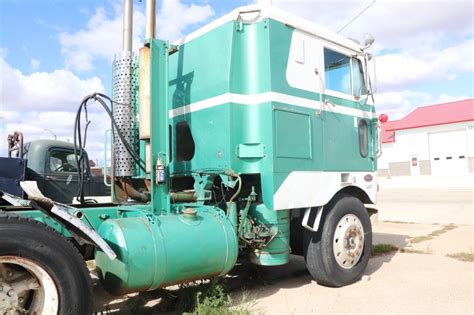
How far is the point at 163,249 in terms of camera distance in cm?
389

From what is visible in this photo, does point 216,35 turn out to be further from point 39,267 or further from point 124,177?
point 39,267

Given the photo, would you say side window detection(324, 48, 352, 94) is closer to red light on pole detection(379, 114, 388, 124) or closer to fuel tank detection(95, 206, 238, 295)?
red light on pole detection(379, 114, 388, 124)

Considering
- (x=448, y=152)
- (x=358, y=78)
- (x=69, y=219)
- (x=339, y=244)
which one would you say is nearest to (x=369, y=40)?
(x=358, y=78)

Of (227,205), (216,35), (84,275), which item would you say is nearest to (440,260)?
(227,205)

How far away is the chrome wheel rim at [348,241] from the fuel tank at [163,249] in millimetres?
1719

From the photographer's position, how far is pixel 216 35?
521 cm

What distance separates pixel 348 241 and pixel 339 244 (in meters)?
0.19

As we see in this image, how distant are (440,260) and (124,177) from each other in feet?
16.5

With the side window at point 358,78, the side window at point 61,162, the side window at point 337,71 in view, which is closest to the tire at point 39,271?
the side window at point 337,71

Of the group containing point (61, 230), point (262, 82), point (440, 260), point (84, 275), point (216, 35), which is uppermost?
point (216, 35)

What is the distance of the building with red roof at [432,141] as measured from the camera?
42.6 metres

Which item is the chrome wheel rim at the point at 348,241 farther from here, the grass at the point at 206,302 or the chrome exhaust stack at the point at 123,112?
the chrome exhaust stack at the point at 123,112

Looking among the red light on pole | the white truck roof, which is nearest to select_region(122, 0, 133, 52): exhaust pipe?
the white truck roof

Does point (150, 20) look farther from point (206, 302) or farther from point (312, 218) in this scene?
point (206, 302)
